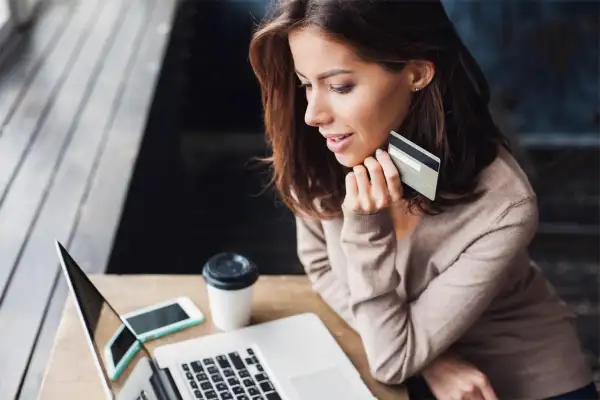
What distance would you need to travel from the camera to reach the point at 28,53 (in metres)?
2.17

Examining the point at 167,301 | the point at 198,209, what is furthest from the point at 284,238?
the point at 167,301

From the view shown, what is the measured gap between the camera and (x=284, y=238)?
2.67 metres

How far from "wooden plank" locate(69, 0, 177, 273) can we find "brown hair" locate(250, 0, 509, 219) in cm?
35

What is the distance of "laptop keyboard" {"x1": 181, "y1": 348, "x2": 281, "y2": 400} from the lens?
111cm

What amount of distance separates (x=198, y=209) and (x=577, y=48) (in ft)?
4.81

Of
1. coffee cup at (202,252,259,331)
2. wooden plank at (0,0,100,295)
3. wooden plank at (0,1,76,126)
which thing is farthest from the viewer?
Result: wooden plank at (0,1,76,126)

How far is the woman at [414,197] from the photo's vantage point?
3.63 ft

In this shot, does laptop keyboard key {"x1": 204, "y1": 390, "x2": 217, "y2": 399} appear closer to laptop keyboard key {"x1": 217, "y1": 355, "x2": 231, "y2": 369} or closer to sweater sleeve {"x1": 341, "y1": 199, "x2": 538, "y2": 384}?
laptop keyboard key {"x1": 217, "y1": 355, "x2": 231, "y2": 369}

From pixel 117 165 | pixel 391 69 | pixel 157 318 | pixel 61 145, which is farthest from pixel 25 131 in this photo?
pixel 391 69

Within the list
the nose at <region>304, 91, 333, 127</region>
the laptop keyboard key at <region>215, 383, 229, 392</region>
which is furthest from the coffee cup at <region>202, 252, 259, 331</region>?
the nose at <region>304, 91, 333, 127</region>

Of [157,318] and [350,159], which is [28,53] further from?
[350,159]

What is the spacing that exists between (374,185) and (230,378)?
32cm

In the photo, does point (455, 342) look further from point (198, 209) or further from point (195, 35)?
point (195, 35)

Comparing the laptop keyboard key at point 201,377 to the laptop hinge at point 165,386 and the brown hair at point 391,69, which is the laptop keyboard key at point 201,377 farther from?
the brown hair at point 391,69
